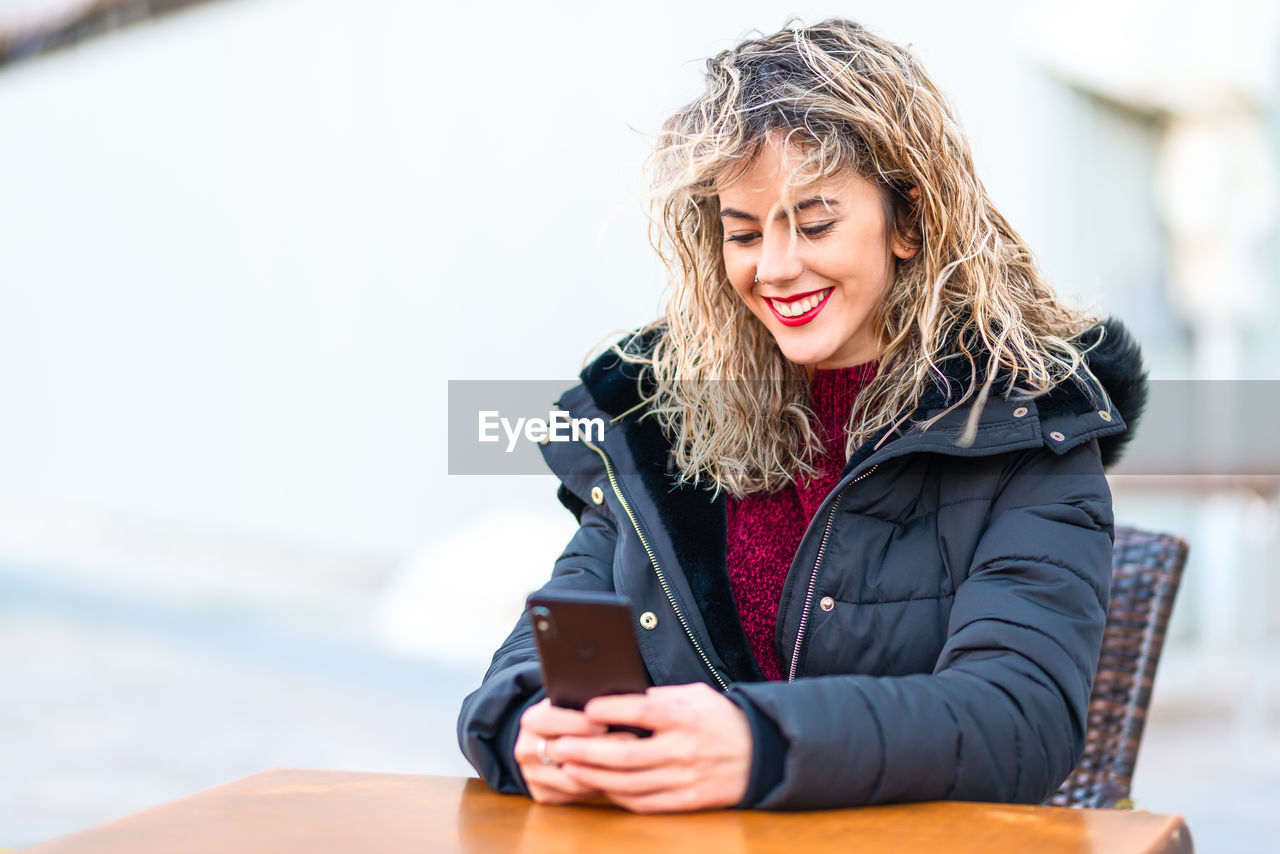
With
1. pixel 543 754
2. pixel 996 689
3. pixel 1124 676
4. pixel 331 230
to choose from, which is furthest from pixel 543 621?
pixel 331 230

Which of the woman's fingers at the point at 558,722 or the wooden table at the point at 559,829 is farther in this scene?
the woman's fingers at the point at 558,722

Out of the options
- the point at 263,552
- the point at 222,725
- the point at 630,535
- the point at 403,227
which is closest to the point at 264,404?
the point at 263,552

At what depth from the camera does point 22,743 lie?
173 inches

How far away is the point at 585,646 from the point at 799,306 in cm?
63

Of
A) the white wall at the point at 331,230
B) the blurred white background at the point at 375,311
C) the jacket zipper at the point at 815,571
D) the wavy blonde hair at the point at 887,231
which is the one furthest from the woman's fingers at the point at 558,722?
the white wall at the point at 331,230

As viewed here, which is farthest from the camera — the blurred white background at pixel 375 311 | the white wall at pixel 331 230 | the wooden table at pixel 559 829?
the white wall at pixel 331 230

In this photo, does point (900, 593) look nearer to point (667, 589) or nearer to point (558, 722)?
point (667, 589)

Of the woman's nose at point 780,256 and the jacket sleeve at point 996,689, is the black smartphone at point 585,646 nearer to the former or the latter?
the jacket sleeve at point 996,689

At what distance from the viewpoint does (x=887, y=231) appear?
1.64 meters

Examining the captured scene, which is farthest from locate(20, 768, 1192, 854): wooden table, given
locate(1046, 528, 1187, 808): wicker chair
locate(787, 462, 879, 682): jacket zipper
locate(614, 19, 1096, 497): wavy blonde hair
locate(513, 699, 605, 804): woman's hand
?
locate(1046, 528, 1187, 808): wicker chair

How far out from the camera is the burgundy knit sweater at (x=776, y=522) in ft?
5.33

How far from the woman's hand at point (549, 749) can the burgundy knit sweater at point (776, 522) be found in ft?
1.50

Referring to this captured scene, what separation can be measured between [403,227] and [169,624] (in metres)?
2.36

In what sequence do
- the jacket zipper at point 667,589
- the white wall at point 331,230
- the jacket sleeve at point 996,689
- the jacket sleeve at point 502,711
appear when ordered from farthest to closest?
1. the white wall at point 331,230
2. the jacket zipper at point 667,589
3. the jacket sleeve at point 502,711
4. the jacket sleeve at point 996,689
